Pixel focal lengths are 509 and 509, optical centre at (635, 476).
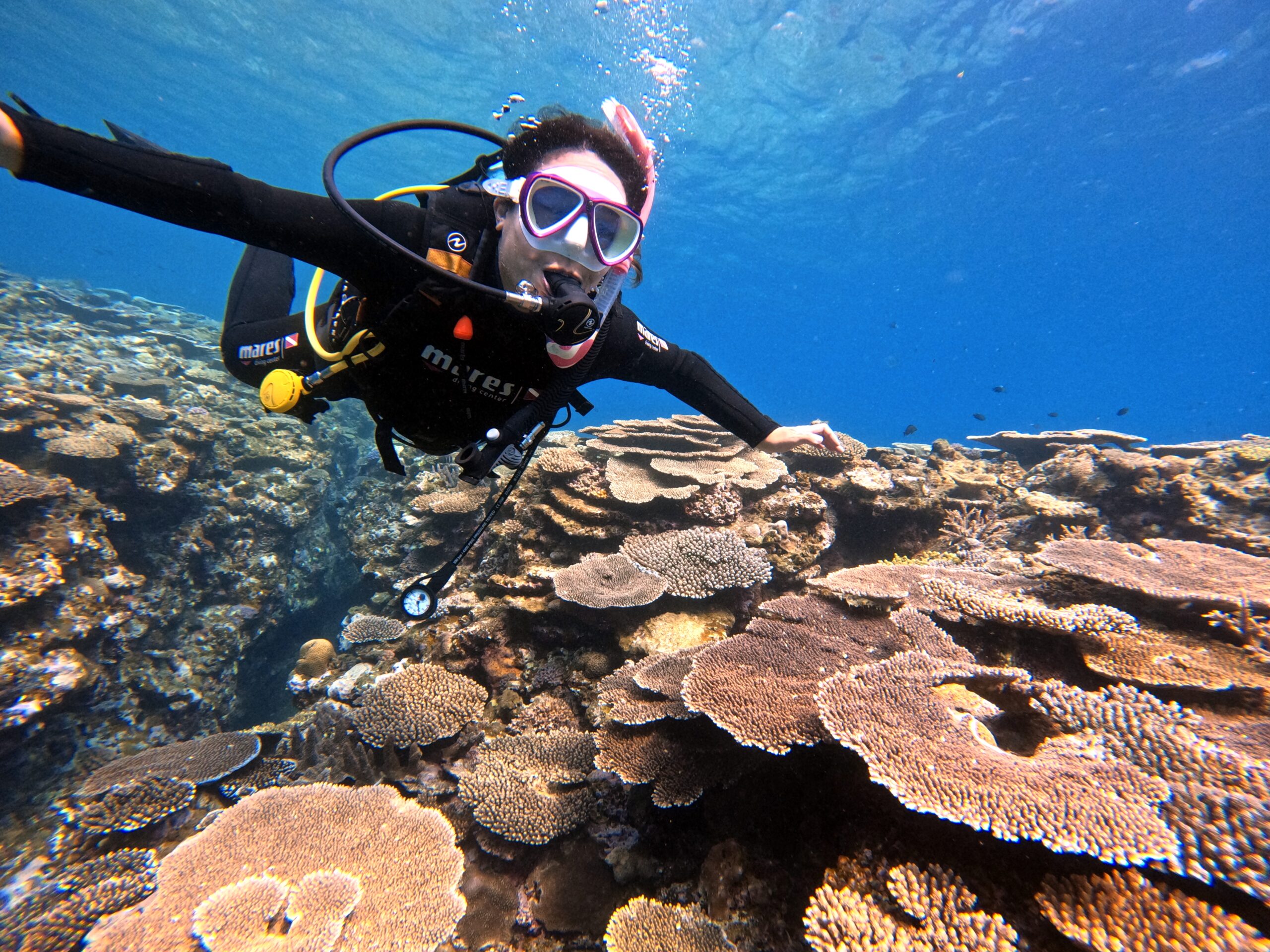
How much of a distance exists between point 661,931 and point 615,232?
3.31m

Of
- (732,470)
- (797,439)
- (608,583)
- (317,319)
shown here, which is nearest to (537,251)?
(317,319)

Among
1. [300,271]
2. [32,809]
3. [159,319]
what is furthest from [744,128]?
[300,271]

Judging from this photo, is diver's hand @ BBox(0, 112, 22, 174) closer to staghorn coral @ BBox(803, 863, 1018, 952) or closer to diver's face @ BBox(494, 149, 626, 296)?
diver's face @ BBox(494, 149, 626, 296)

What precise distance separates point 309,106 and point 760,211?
101 feet

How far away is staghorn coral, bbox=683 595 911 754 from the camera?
228cm

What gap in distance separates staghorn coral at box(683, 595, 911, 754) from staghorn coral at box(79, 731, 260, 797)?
3.88 m

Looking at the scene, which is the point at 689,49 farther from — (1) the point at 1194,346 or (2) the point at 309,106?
(1) the point at 1194,346

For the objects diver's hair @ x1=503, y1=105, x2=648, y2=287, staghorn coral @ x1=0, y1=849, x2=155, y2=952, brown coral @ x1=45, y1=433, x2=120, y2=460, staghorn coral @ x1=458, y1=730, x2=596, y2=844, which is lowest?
staghorn coral @ x1=0, y1=849, x2=155, y2=952

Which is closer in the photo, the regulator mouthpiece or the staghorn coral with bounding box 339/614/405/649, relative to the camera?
the regulator mouthpiece

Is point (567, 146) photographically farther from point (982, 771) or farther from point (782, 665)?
point (982, 771)

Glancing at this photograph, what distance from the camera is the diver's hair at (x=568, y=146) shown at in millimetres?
2918

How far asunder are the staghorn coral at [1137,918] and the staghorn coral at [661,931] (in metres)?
1.19

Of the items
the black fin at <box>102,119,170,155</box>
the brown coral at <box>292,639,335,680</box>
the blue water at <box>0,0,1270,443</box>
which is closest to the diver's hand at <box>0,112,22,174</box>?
the black fin at <box>102,119,170,155</box>

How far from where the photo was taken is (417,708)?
3631 millimetres
